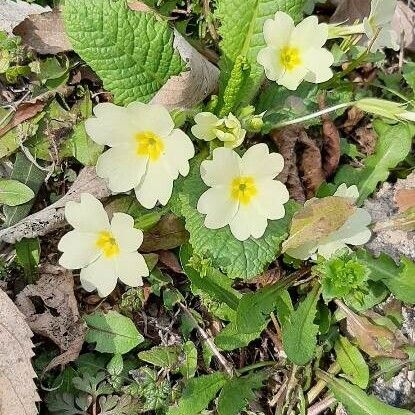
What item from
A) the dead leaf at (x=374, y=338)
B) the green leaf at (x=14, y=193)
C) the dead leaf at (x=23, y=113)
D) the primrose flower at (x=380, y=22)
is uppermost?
the primrose flower at (x=380, y=22)

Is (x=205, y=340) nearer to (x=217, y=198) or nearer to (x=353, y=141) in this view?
(x=217, y=198)

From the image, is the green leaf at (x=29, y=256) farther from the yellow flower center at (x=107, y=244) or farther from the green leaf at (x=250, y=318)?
the green leaf at (x=250, y=318)

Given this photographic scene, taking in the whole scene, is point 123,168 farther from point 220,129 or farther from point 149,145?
point 220,129

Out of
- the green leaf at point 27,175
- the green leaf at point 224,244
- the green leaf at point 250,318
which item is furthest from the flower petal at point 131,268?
the green leaf at point 27,175

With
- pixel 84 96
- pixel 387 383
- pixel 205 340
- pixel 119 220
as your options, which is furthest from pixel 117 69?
pixel 387 383

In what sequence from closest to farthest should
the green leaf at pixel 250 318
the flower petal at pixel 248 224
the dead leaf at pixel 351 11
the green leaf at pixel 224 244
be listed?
the flower petal at pixel 248 224 → the green leaf at pixel 224 244 → the green leaf at pixel 250 318 → the dead leaf at pixel 351 11

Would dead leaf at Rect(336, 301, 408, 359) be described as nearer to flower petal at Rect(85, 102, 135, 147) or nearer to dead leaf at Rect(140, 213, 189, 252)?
dead leaf at Rect(140, 213, 189, 252)

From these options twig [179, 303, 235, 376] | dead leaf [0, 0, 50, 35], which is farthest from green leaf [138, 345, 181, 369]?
dead leaf [0, 0, 50, 35]
